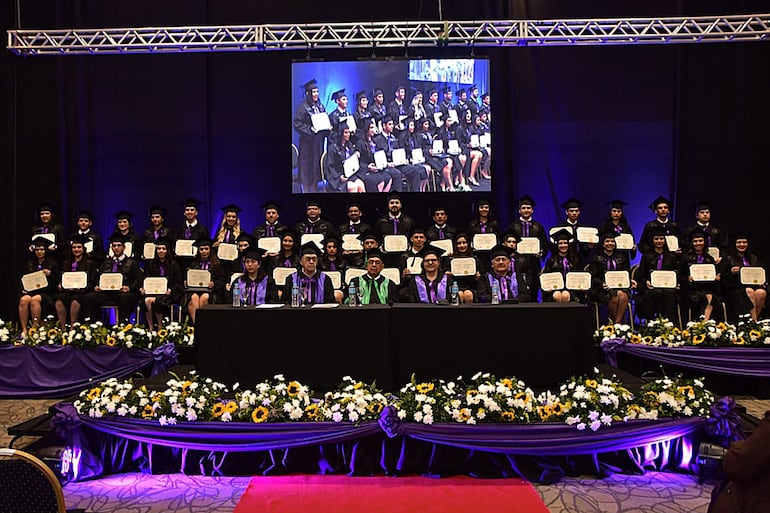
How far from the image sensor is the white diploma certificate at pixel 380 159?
9.41m

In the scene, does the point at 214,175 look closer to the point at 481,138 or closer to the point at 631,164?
the point at 481,138

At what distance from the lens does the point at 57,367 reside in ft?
21.7

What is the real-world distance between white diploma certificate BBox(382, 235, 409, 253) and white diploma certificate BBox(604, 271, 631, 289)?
268 cm

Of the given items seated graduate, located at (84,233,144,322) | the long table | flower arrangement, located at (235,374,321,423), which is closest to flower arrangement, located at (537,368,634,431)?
the long table

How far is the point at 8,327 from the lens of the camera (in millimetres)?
7191

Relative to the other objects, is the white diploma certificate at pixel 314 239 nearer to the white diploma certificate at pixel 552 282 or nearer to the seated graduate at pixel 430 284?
the seated graduate at pixel 430 284

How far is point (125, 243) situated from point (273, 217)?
7.03ft

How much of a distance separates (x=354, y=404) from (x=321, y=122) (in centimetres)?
624

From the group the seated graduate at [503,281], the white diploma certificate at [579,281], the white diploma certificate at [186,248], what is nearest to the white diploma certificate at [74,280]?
the white diploma certificate at [186,248]

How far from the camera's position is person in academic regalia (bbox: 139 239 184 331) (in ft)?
25.8

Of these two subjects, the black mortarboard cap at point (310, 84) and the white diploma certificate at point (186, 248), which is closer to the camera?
the white diploma certificate at point (186, 248)

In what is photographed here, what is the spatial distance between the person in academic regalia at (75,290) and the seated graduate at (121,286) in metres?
0.11

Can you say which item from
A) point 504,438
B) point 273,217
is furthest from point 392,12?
point 504,438

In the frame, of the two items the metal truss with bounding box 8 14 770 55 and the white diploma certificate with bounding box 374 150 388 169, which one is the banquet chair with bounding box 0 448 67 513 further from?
the white diploma certificate with bounding box 374 150 388 169
